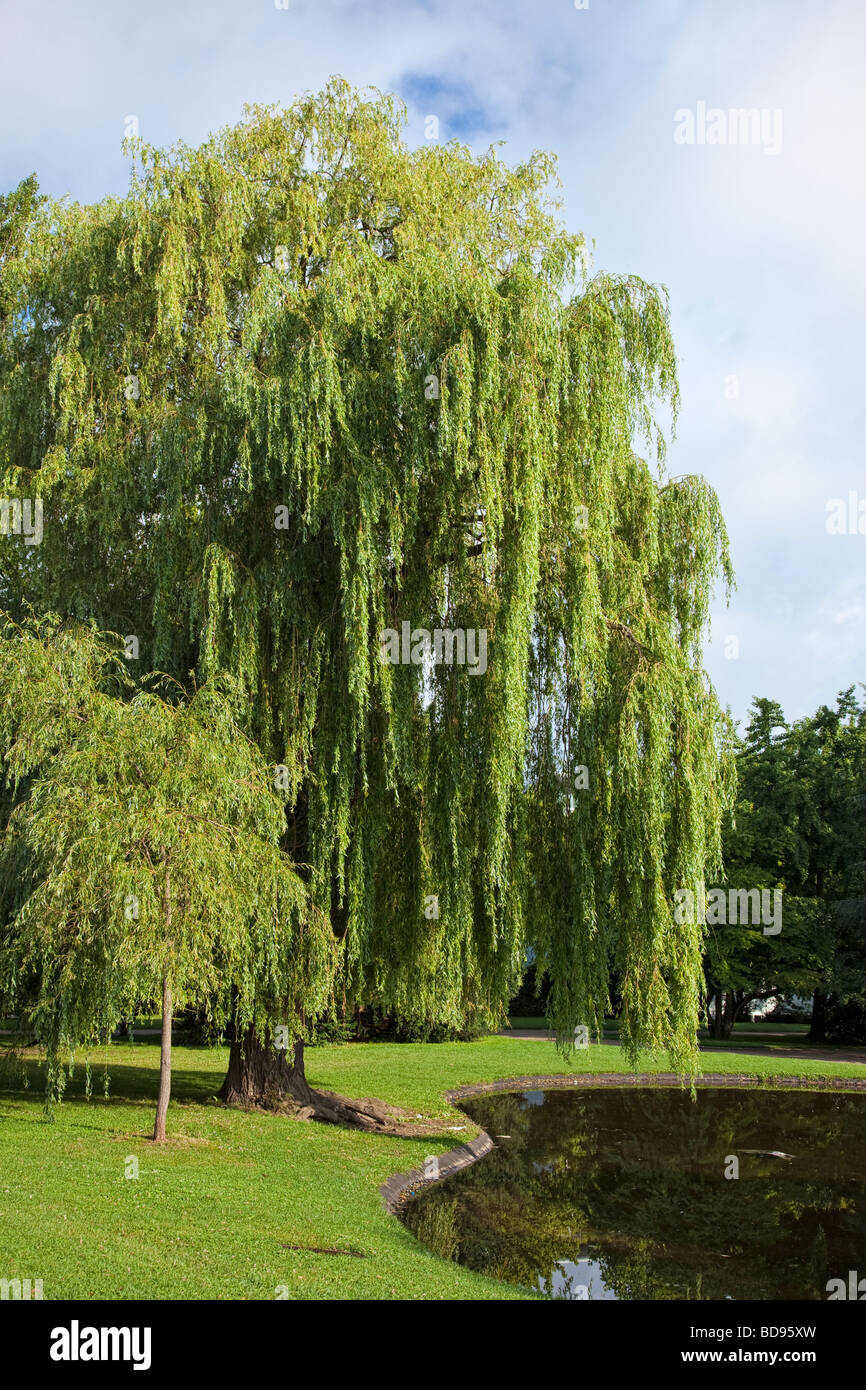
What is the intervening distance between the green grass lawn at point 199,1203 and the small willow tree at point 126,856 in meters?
1.09

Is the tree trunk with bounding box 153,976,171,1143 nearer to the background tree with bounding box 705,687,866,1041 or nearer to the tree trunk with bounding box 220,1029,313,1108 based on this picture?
the tree trunk with bounding box 220,1029,313,1108

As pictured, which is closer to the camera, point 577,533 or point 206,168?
point 577,533

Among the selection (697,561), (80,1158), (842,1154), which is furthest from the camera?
(842,1154)

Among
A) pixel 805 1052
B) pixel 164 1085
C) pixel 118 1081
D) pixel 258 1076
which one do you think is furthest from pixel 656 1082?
pixel 164 1085

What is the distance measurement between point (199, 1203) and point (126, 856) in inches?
135

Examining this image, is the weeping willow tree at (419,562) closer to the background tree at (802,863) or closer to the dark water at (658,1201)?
the dark water at (658,1201)

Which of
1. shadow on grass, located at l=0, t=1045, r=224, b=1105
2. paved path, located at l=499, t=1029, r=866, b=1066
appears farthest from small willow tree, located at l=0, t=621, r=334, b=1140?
paved path, located at l=499, t=1029, r=866, b=1066

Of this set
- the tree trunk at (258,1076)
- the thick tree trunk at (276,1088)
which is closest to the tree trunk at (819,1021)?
the thick tree trunk at (276,1088)

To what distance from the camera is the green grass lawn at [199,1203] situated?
23.5 ft

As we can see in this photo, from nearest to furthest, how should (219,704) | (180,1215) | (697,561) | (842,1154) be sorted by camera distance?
(180,1215) < (219,704) < (697,561) < (842,1154)

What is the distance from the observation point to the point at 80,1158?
35.4 feet

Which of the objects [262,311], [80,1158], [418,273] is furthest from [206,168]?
[80,1158]
